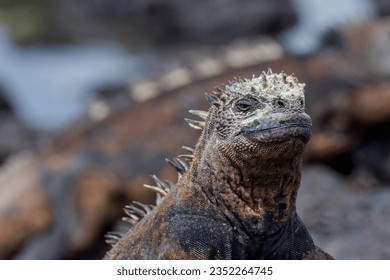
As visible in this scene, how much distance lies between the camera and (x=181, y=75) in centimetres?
1080

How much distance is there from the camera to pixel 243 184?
4188mm

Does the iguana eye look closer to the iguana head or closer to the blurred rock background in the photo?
the iguana head

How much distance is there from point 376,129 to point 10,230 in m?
3.76

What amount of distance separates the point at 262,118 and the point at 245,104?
130 millimetres

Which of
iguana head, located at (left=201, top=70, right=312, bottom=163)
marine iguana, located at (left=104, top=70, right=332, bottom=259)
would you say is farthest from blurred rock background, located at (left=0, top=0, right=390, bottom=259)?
iguana head, located at (left=201, top=70, right=312, bottom=163)

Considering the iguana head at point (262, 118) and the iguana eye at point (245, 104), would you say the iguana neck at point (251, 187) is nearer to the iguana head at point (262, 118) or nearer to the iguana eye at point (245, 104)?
the iguana head at point (262, 118)

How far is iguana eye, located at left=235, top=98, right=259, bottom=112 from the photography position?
4133mm

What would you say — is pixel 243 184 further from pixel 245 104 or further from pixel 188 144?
pixel 188 144

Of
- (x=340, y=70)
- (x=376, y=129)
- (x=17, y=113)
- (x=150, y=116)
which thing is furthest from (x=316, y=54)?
A: (x=17, y=113)

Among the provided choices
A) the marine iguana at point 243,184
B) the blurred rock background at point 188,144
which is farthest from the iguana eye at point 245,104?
the blurred rock background at point 188,144

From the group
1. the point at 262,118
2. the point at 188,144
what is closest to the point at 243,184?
the point at 262,118

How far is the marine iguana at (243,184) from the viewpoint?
13.2 ft

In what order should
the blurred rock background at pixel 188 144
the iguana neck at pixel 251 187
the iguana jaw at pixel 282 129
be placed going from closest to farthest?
the iguana jaw at pixel 282 129 < the iguana neck at pixel 251 187 < the blurred rock background at pixel 188 144

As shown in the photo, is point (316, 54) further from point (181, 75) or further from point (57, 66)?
point (57, 66)
